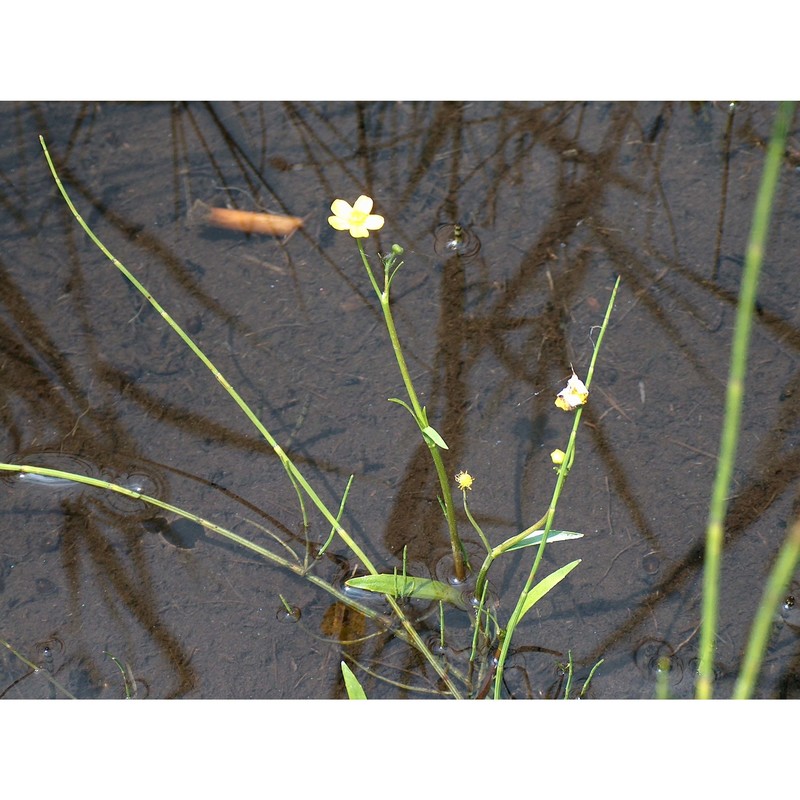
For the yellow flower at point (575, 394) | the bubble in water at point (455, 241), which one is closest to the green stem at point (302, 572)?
the yellow flower at point (575, 394)

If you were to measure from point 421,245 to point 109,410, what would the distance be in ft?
2.48

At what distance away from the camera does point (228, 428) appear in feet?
5.71

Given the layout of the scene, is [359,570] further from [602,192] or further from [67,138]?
[67,138]

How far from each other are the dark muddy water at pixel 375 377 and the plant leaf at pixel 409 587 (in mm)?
56

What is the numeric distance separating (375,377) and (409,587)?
1.55 feet

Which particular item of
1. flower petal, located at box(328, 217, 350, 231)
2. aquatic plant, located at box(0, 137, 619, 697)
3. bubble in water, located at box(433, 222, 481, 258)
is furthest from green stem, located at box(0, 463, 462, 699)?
bubble in water, located at box(433, 222, 481, 258)

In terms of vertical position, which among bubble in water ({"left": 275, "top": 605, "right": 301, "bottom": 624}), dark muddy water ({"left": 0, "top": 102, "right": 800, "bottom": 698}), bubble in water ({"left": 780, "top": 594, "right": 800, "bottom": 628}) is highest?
dark muddy water ({"left": 0, "top": 102, "right": 800, "bottom": 698})

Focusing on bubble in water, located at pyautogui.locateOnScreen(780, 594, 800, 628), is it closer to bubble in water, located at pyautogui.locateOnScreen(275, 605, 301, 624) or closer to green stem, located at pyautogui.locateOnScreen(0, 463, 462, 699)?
green stem, located at pyautogui.locateOnScreen(0, 463, 462, 699)

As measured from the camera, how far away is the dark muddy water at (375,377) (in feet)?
5.03

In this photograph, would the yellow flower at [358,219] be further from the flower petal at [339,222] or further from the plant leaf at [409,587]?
the plant leaf at [409,587]

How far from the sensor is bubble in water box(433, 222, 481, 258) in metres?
1.94

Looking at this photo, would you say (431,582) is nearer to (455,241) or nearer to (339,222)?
(339,222)

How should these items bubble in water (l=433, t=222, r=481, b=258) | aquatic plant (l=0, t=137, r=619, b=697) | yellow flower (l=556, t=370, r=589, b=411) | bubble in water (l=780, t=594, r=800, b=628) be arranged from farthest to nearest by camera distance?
1. bubble in water (l=433, t=222, r=481, b=258)
2. bubble in water (l=780, t=594, r=800, b=628)
3. aquatic plant (l=0, t=137, r=619, b=697)
4. yellow flower (l=556, t=370, r=589, b=411)
